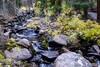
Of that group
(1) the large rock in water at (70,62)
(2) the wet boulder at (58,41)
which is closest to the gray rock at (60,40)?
(2) the wet boulder at (58,41)

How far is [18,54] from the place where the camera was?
4480mm

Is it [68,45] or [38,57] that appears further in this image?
[68,45]

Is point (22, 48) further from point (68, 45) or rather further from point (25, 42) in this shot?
point (68, 45)

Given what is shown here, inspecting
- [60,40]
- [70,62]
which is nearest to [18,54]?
[70,62]

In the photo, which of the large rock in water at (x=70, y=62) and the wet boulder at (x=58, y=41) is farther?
the wet boulder at (x=58, y=41)

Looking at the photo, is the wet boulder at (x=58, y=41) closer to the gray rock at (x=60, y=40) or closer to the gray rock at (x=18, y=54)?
the gray rock at (x=60, y=40)

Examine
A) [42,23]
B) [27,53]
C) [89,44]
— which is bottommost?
[89,44]

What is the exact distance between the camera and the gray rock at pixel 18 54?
14.2ft

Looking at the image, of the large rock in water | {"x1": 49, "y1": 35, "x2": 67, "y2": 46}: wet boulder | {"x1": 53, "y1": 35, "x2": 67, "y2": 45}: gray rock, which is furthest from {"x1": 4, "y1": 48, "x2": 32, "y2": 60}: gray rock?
{"x1": 53, "y1": 35, "x2": 67, "y2": 45}: gray rock

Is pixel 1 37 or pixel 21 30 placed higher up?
pixel 1 37

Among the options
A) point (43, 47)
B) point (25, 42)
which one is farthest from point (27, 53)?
point (43, 47)

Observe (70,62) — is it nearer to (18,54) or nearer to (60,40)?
(18,54)

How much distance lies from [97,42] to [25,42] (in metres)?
4.02

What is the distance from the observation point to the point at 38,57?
499 centimetres
